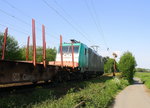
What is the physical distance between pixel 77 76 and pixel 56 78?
4.28m

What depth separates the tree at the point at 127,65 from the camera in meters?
29.9

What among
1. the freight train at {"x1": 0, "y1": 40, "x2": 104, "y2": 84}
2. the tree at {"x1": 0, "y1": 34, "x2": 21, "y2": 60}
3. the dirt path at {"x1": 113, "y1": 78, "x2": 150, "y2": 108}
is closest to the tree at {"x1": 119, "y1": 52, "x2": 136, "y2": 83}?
the freight train at {"x1": 0, "y1": 40, "x2": 104, "y2": 84}

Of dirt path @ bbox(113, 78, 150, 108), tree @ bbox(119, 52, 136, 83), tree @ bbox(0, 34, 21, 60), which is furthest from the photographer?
tree @ bbox(0, 34, 21, 60)

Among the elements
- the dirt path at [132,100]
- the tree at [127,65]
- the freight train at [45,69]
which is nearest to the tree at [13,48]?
the tree at [127,65]

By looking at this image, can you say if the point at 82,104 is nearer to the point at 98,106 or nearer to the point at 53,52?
the point at 98,106

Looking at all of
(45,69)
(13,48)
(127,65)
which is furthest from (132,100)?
(13,48)

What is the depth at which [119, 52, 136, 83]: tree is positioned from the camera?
29875mm

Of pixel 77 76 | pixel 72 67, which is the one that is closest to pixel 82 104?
pixel 72 67

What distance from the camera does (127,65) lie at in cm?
2980

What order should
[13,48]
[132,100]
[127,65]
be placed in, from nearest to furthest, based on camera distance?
[132,100]
[127,65]
[13,48]

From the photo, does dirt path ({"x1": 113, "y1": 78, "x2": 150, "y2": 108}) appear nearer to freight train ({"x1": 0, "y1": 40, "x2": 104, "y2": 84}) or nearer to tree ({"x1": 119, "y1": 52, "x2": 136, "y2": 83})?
freight train ({"x1": 0, "y1": 40, "x2": 104, "y2": 84})

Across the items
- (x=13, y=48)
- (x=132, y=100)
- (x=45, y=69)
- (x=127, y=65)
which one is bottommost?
(x=132, y=100)

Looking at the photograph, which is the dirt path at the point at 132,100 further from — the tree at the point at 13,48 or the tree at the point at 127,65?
the tree at the point at 13,48

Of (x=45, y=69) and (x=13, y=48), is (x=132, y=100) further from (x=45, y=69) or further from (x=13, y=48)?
(x=13, y=48)
